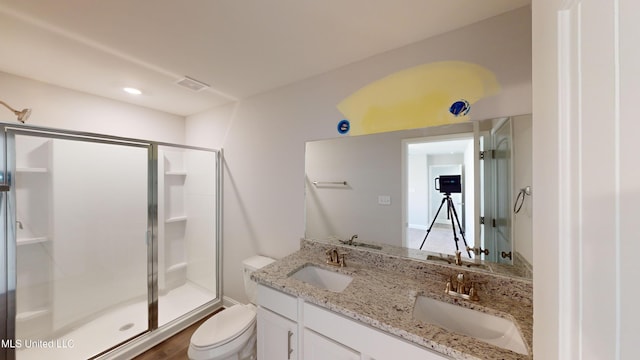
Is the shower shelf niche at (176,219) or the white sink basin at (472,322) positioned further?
the shower shelf niche at (176,219)

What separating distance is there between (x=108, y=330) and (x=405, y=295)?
258 centimetres

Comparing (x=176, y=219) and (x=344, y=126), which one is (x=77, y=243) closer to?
(x=176, y=219)

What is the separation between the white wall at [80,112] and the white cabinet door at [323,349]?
2.78 metres

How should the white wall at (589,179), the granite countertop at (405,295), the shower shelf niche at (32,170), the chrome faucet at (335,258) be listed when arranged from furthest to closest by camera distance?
the shower shelf niche at (32,170)
the chrome faucet at (335,258)
the granite countertop at (405,295)
the white wall at (589,179)

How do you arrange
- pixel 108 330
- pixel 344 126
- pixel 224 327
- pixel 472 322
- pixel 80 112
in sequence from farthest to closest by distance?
pixel 80 112, pixel 108 330, pixel 344 126, pixel 224 327, pixel 472 322

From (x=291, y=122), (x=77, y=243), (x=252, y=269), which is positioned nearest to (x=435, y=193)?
(x=291, y=122)

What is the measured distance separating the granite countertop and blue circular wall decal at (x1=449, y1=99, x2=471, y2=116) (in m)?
0.91

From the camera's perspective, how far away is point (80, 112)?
2107 mm

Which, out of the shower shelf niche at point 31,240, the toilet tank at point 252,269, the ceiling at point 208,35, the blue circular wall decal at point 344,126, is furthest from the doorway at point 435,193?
the shower shelf niche at point 31,240

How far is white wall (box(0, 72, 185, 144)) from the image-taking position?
178 cm

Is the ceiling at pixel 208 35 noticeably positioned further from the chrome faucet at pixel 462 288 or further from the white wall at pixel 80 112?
the chrome faucet at pixel 462 288

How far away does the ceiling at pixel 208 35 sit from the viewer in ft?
3.70

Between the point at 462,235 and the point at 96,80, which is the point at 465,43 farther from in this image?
the point at 96,80

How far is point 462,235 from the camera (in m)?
1.33
